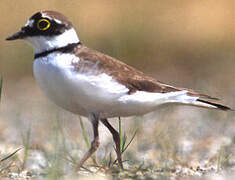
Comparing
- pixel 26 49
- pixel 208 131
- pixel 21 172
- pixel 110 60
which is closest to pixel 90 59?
pixel 110 60

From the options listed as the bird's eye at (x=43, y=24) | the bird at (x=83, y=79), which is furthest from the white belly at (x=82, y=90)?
the bird's eye at (x=43, y=24)

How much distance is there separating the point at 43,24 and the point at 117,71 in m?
0.75

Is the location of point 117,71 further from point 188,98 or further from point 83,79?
point 188,98

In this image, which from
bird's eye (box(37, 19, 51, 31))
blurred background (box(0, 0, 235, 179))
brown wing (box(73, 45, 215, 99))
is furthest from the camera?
blurred background (box(0, 0, 235, 179))

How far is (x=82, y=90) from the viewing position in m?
4.27

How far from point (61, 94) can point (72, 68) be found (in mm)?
230

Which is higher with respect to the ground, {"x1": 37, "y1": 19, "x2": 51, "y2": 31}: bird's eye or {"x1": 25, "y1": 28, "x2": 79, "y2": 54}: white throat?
{"x1": 37, "y1": 19, "x2": 51, "y2": 31}: bird's eye

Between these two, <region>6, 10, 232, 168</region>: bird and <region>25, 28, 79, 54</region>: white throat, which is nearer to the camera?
<region>6, 10, 232, 168</region>: bird

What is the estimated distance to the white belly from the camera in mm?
4266

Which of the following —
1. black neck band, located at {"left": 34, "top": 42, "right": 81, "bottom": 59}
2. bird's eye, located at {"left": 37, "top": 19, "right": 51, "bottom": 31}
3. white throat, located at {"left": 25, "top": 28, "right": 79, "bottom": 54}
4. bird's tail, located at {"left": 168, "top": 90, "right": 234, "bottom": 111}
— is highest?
bird's eye, located at {"left": 37, "top": 19, "right": 51, "bottom": 31}

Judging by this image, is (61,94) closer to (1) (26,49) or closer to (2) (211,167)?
(2) (211,167)

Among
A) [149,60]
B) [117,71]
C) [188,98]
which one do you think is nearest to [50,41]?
[117,71]

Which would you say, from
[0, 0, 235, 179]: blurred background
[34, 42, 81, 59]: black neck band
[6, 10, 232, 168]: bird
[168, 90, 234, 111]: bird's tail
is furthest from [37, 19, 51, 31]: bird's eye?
[0, 0, 235, 179]: blurred background

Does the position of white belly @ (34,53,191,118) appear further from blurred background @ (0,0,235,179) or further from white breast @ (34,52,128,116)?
blurred background @ (0,0,235,179)
